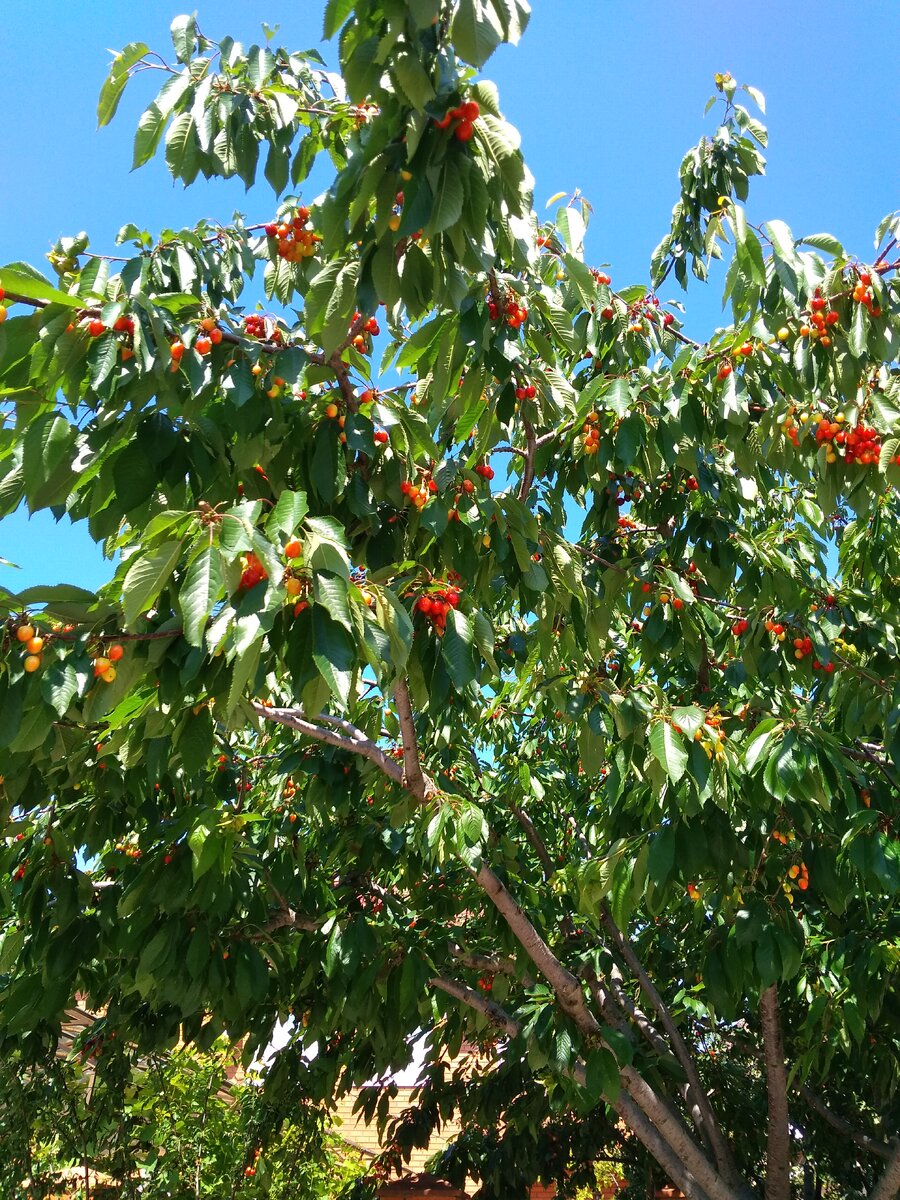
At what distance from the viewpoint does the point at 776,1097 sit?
432cm

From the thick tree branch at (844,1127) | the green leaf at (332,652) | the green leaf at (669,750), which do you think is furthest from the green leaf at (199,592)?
the thick tree branch at (844,1127)

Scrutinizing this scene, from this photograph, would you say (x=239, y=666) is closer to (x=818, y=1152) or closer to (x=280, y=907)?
(x=280, y=907)

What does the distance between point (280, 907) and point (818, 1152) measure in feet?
12.2

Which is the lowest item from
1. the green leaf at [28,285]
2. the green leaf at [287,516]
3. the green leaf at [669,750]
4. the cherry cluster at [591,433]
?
the green leaf at [669,750]

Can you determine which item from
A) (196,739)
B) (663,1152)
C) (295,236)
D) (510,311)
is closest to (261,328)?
(295,236)

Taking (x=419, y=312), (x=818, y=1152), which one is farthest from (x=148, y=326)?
(x=818, y=1152)

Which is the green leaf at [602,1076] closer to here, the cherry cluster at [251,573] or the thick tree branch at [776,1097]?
the thick tree branch at [776,1097]

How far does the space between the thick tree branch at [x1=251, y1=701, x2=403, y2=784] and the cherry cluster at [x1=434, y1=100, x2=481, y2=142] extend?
5.64ft

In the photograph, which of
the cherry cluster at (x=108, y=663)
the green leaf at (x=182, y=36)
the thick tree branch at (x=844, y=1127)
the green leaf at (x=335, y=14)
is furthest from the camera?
the thick tree branch at (x=844, y=1127)

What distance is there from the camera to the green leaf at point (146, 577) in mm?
1744

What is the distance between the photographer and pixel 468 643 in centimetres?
231

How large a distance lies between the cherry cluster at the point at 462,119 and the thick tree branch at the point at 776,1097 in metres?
3.73

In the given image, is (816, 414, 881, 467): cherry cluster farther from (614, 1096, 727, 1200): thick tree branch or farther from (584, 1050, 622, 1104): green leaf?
(614, 1096, 727, 1200): thick tree branch

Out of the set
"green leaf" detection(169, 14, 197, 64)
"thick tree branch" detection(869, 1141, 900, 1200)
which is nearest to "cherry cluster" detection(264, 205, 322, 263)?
"green leaf" detection(169, 14, 197, 64)
